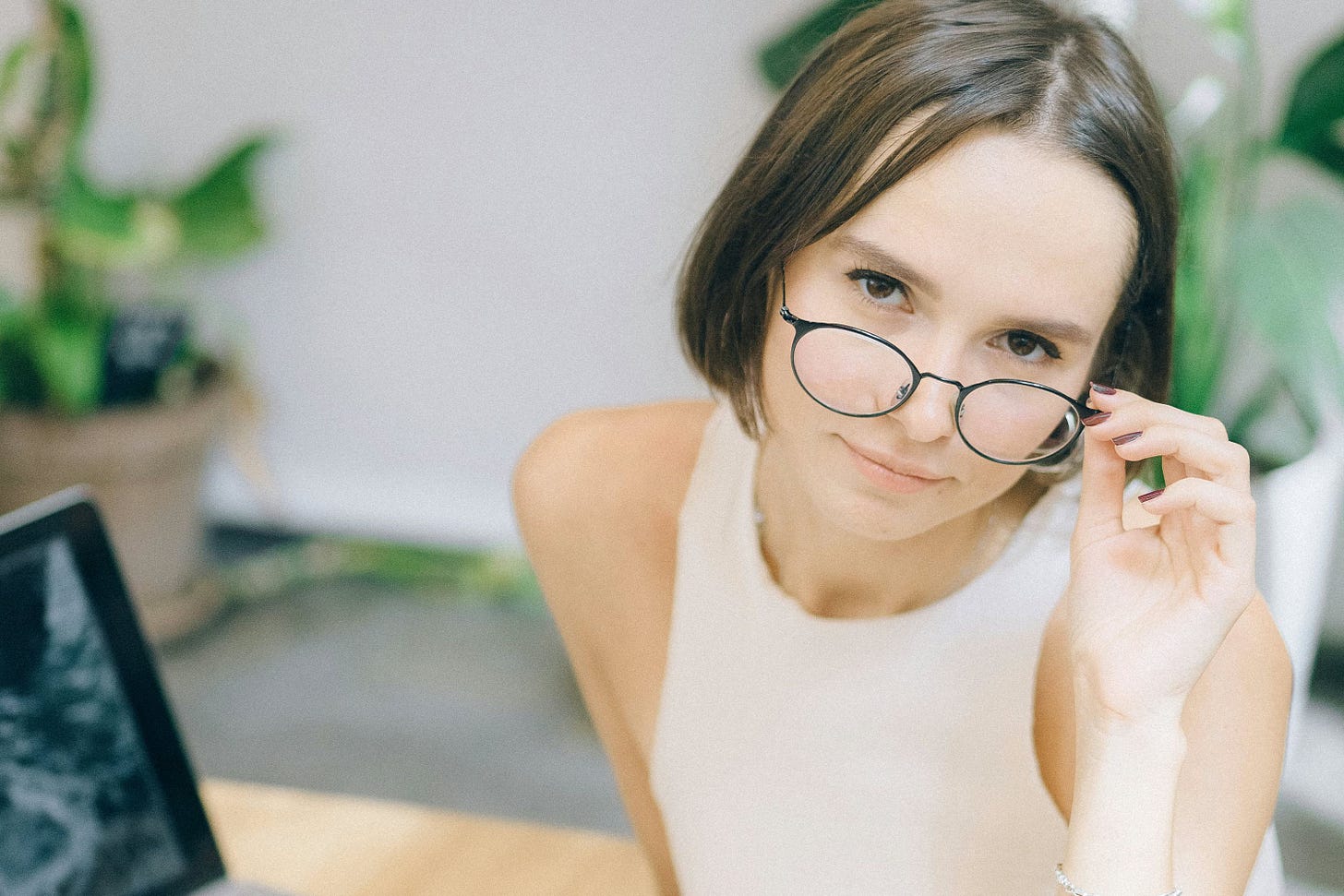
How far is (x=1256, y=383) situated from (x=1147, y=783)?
1.82 metres

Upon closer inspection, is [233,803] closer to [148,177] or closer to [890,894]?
[890,894]

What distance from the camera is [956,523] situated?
3.30 ft

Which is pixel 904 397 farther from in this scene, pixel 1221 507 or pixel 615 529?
pixel 615 529

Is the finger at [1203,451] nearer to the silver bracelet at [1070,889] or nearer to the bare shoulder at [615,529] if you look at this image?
the silver bracelet at [1070,889]

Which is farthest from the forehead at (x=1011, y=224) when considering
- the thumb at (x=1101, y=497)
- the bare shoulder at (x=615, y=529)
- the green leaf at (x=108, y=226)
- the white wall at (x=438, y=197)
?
the green leaf at (x=108, y=226)

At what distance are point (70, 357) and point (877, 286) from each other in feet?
6.94

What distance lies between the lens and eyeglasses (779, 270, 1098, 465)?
80 cm

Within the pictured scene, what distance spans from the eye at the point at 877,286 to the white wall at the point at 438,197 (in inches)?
64.7

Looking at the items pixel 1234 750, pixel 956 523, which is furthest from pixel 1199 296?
pixel 1234 750

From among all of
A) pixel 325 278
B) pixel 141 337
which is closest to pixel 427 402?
pixel 325 278

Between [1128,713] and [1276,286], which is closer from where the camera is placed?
[1128,713]

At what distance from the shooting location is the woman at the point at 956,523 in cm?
78

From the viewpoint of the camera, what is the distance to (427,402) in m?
3.01

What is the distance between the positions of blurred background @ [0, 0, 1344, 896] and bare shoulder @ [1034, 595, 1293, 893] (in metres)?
1.20
